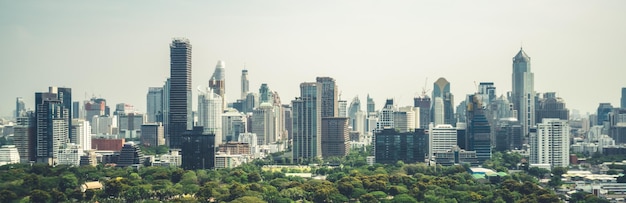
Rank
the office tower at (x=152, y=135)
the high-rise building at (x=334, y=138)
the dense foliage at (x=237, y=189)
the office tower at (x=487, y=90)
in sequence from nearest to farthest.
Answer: the dense foliage at (x=237, y=189) < the high-rise building at (x=334, y=138) < the office tower at (x=152, y=135) < the office tower at (x=487, y=90)

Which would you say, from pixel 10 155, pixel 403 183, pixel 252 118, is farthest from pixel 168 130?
pixel 403 183

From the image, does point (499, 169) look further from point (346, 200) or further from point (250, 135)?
point (250, 135)

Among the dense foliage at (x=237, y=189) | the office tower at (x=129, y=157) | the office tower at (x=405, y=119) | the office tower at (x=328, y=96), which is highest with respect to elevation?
the office tower at (x=328, y=96)

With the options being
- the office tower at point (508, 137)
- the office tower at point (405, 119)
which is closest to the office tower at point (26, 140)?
the office tower at point (405, 119)

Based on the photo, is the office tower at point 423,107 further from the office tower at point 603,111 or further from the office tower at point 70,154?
the office tower at point 70,154

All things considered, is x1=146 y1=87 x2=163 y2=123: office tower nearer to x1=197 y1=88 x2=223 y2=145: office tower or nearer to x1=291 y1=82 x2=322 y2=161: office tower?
x1=197 y1=88 x2=223 y2=145: office tower

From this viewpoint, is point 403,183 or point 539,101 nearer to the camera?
point 403,183

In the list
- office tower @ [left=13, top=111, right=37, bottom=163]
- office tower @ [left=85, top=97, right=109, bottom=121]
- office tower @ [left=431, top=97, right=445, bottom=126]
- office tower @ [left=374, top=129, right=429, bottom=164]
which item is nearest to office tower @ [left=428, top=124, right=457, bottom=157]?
office tower @ [left=374, top=129, right=429, bottom=164]
